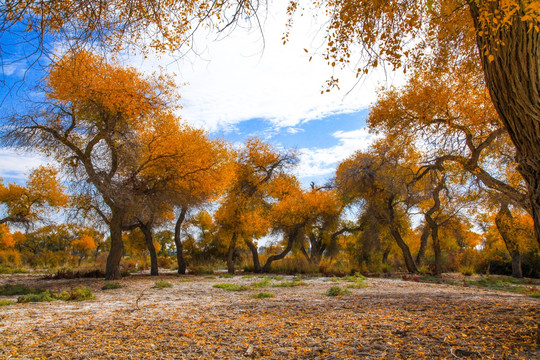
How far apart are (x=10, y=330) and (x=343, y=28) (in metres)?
5.54

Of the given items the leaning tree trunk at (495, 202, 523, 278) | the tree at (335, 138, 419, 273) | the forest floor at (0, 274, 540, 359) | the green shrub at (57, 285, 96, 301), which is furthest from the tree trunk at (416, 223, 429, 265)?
the green shrub at (57, 285, 96, 301)

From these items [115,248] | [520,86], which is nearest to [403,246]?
[115,248]

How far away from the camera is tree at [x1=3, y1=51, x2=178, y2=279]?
11.1m

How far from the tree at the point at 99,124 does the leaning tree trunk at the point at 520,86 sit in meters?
10.4

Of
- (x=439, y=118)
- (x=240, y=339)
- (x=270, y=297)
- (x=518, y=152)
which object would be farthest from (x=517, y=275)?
(x=240, y=339)

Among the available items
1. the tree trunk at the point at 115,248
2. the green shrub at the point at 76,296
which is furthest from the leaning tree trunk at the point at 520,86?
the tree trunk at the point at 115,248

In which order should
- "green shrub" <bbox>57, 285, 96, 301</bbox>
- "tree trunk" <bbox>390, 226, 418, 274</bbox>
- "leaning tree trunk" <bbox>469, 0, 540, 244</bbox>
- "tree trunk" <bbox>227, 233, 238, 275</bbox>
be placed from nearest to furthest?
"leaning tree trunk" <bbox>469, 0, 540, 244</bbox>, "green shrub" <bbox>57, 285, 96, 301</bbox>, "tree trunk" <bbox>390, 226, 418, 274</bbox>, "tree trunk" <bbox>227, 233, 238, 275</bbox>

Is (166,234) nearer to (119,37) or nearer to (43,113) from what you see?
(43,113)

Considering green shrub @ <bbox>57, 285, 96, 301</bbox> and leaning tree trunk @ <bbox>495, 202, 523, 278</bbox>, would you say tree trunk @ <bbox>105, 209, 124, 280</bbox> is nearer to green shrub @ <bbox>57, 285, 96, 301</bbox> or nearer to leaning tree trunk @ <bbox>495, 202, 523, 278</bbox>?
green shrub @ <bbox>57, 285, 96, 301</bbox>

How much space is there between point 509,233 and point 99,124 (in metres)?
18.0

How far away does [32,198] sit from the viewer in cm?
1997

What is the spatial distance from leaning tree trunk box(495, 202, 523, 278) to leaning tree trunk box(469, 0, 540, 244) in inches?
597

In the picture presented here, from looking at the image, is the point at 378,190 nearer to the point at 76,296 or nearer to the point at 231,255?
the point at 231,255

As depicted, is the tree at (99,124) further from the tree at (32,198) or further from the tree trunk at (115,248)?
the tree at (32,198)
